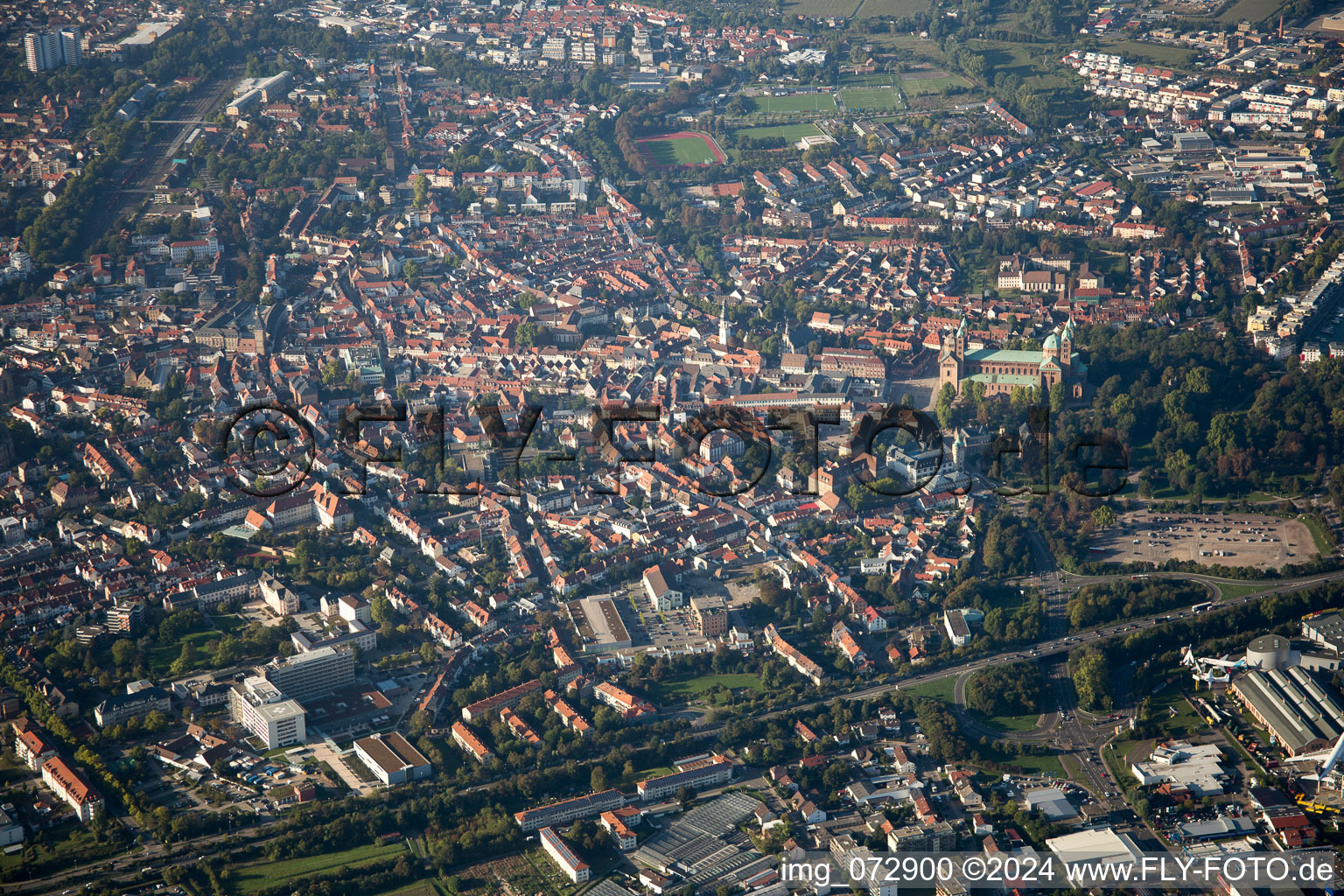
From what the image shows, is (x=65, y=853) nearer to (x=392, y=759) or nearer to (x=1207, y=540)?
(x=392, y=759)

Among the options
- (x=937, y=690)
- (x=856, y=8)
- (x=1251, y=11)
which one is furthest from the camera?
(x=856, y=8)

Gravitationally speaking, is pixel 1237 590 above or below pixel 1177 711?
above

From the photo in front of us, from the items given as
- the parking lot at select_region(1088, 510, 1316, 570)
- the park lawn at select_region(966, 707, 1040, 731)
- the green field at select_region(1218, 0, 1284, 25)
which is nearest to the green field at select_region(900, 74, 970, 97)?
the green field at select_region(1218, 0, 1284, 25)

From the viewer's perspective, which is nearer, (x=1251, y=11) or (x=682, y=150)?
(x=682, y=150)

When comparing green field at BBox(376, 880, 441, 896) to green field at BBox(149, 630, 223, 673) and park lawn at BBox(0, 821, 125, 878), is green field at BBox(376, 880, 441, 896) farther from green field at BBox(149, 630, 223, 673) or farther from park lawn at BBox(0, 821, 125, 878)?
green field at BBox(149, 630, 223, 673)

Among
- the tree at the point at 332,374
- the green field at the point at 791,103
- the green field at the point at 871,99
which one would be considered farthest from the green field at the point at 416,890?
the green field at the point at 871,99

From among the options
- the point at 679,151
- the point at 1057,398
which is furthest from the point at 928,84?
the point at 1057,398

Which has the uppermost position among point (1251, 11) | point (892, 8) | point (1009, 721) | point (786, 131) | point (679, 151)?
point (1251, 11)
